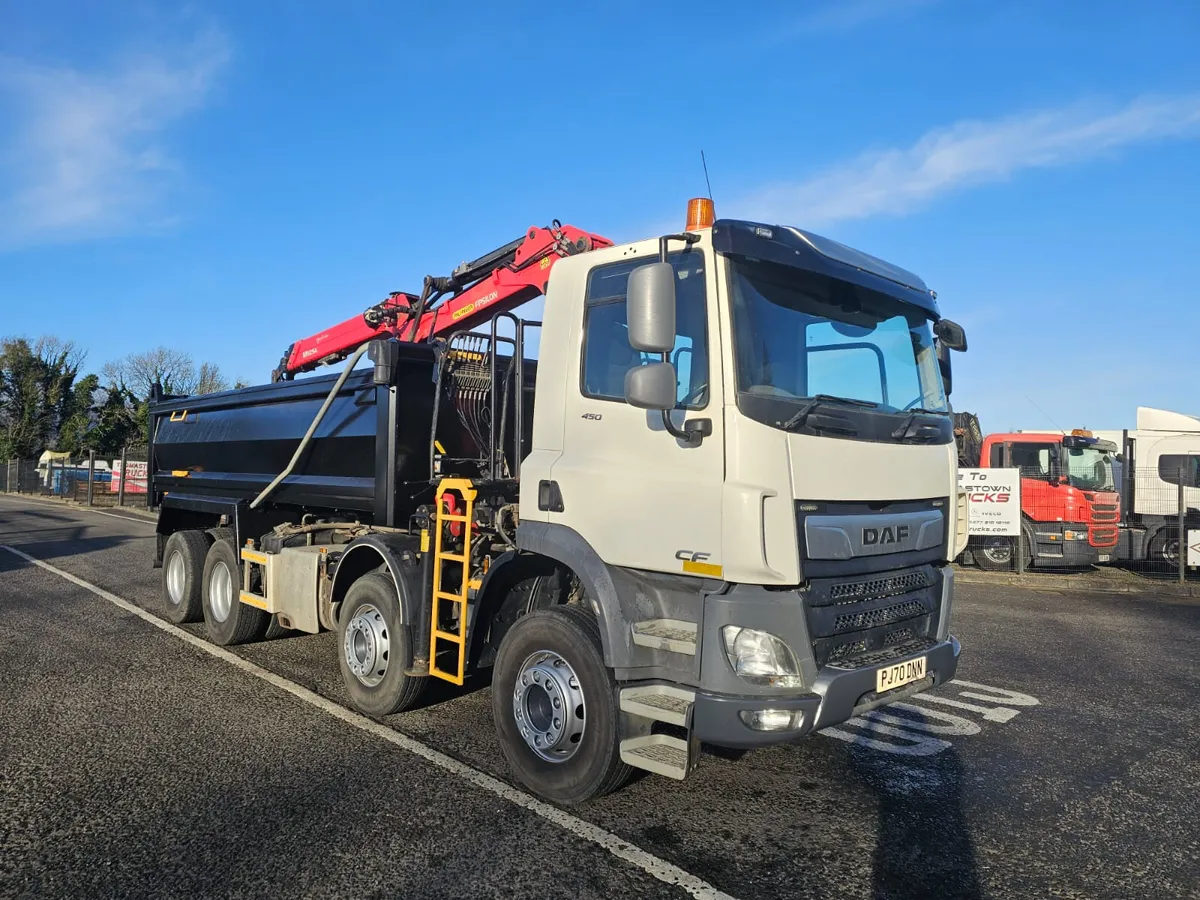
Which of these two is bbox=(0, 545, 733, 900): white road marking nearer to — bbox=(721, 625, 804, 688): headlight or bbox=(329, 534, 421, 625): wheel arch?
bbox=(329, 534, 421, 625): wheel arch

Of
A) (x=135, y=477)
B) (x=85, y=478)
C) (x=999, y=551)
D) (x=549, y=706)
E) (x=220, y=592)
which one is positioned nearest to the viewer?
(x=549, y=706)

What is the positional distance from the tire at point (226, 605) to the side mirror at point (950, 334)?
6.32m

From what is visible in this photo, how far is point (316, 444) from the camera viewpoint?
690cm

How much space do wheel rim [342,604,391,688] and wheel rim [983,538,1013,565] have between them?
40.1ft

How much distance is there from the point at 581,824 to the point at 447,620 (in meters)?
1.69

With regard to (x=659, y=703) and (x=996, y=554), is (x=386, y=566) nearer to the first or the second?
(x=659, y=703)

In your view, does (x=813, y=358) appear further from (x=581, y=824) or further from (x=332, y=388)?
(x=332, y=388)

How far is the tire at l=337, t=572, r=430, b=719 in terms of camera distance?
5.50 metres

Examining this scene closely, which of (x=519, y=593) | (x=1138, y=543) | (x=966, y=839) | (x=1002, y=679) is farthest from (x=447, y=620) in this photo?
(x=1138, y=543)

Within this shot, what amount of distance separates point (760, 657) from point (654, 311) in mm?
1592

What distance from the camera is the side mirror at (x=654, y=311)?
377cm

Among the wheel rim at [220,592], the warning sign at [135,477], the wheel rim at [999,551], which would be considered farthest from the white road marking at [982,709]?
the warning sign at [135,477]

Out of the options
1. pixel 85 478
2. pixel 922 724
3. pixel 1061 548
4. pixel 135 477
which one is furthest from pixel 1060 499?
pixel 85 478

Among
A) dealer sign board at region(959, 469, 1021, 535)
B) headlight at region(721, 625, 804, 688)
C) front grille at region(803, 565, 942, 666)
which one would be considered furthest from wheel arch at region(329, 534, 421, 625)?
dealer sign board at region(959, 469, 1021, 535)
